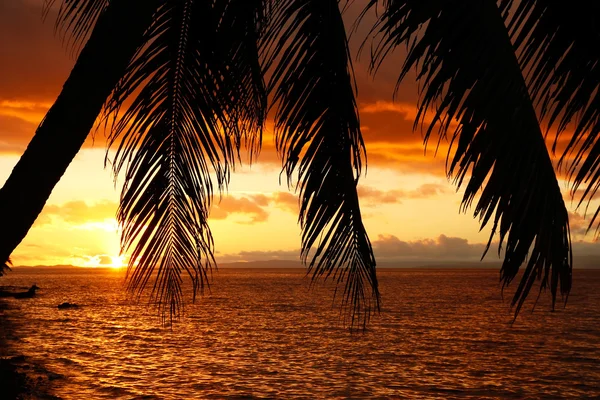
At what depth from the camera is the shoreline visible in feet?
60.7

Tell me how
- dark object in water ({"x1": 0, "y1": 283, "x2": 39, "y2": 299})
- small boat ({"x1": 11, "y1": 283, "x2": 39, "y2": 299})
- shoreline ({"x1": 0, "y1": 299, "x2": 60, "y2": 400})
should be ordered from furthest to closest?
small boat ({"x1": 11, "y1": 283, "x2": 39, "y2": 299}) < dark object in water ({"x1": 0, "y1": 283, "x2": 39, "y2": 299}) < shoreline ({"x1": 0, "y1": 299, "x2": 60, "y2": 400})

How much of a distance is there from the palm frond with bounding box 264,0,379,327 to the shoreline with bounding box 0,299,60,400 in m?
15.1

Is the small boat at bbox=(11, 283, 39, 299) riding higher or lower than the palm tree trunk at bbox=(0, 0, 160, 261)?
lower

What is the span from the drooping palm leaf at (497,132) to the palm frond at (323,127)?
192 centimetres

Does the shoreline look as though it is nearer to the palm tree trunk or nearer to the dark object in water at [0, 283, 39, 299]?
the palm tree trunk

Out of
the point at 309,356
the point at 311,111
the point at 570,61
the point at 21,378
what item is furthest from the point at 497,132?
the point at 309,356

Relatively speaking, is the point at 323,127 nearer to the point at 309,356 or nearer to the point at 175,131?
the point at 175,131

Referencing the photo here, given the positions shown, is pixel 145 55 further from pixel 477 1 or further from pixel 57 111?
pixel 477 1

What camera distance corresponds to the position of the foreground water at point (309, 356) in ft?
70.4

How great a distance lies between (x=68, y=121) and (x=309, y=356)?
25.7 meters

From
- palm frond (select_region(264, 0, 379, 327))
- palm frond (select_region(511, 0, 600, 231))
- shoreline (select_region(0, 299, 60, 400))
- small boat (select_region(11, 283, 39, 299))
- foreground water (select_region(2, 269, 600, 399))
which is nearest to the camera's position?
palm frond (select_region(511, 0, 600, 231))

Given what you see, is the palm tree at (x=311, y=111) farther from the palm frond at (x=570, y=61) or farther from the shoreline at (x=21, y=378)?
the shoreline at (x=21, y=378)

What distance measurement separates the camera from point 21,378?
2081cm

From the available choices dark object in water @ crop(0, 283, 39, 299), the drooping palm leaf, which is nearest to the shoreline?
the drooping palm leaf
